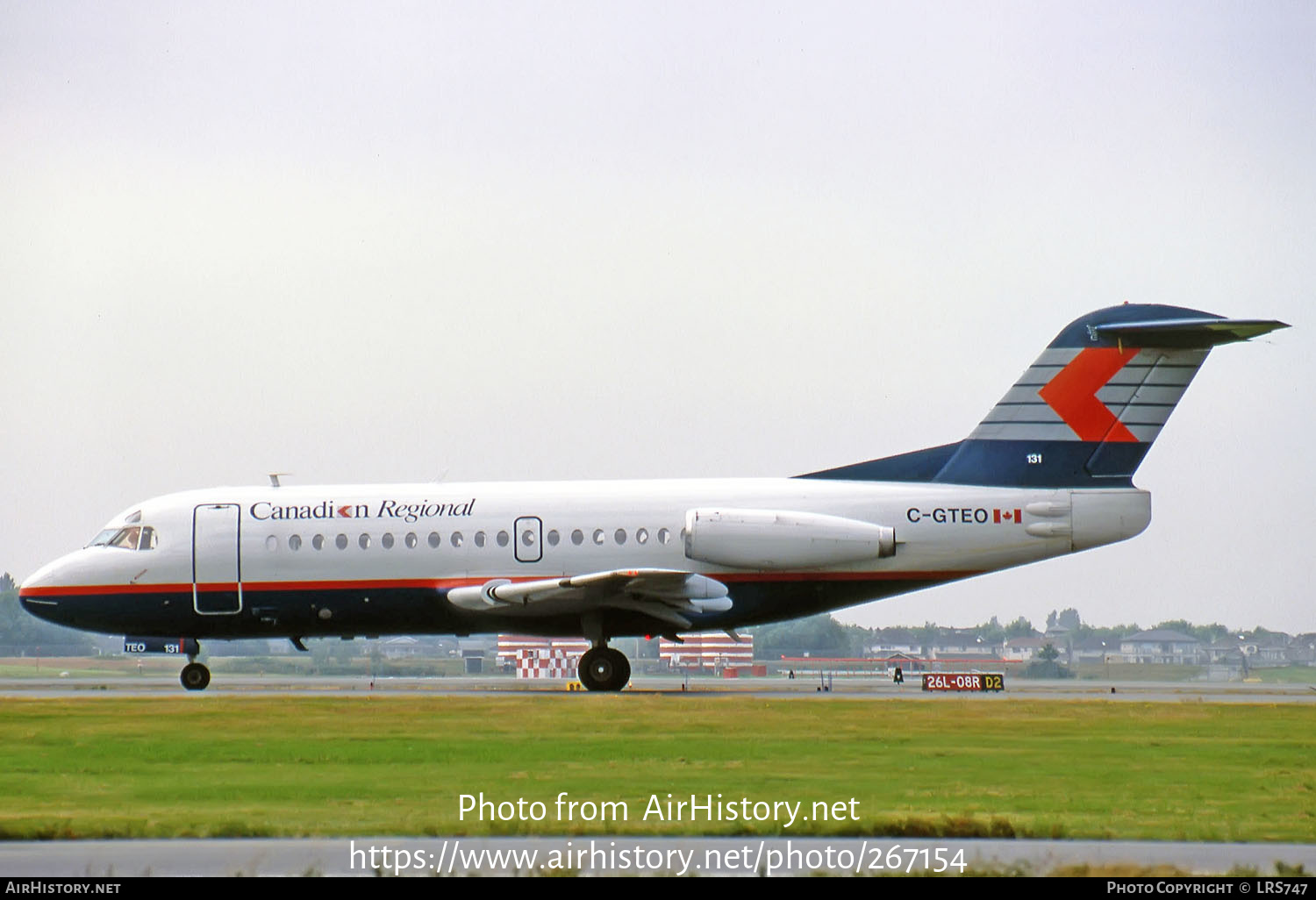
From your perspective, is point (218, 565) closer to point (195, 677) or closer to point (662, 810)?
point (195, 677)

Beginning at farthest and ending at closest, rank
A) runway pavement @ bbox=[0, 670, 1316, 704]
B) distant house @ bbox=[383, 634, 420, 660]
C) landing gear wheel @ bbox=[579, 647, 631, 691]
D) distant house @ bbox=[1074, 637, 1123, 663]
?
distant house @ bbox=[383, 634, 420, 660]
distant house @ bbox=[1074, 637, 1123, 663]
runway pavement @ bbox=[0, 670, 1316, 704]
landing gear wheel @ bbox=[579, 647, 631, 691]

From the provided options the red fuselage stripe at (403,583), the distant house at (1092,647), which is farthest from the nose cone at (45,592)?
the distant house at (1092,647)

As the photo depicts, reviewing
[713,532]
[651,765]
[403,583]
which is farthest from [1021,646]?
[651,765]

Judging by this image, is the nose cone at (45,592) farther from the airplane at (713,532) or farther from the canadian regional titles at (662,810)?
the canadian regional titles at (662,810)

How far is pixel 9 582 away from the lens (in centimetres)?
13850

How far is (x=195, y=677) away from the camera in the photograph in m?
34.8

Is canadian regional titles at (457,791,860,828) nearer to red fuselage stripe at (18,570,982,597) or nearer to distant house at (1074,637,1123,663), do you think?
red fuselage stripe at (18,570,982,597)

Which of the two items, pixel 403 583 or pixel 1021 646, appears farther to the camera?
pixel 1021 646

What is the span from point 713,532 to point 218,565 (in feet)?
32.3

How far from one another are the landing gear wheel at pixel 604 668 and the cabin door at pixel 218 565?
6.98 metres

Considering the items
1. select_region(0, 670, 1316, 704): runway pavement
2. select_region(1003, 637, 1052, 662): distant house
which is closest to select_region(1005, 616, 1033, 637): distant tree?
select_region(1003, 637, 1052, 662): distant house

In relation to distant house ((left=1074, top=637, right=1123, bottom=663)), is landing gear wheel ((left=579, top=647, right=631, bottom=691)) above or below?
above

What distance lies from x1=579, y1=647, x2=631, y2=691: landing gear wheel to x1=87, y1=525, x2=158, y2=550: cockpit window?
9.00 meters

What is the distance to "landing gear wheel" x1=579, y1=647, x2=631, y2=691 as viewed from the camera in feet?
106
